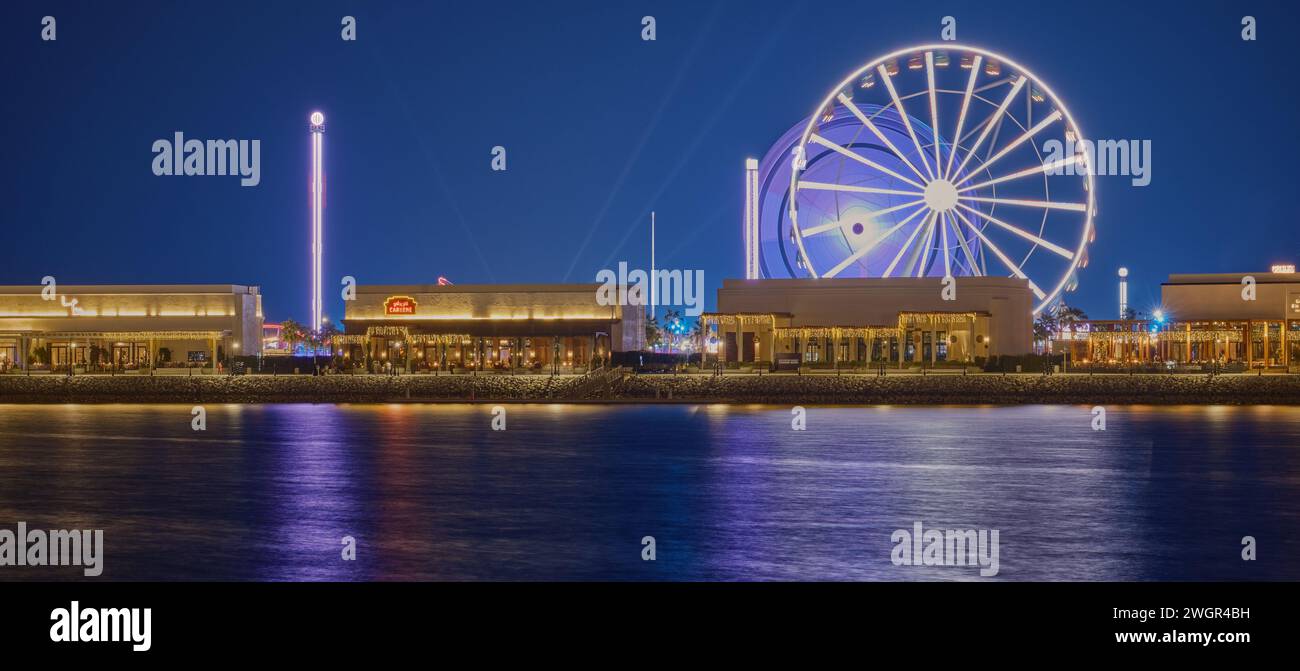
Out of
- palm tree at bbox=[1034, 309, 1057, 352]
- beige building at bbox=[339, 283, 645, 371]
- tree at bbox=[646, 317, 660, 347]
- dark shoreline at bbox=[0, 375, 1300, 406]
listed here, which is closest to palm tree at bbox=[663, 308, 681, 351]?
tree at bbox=[646, 317, 660, 347]

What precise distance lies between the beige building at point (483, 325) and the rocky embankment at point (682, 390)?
24.7 m

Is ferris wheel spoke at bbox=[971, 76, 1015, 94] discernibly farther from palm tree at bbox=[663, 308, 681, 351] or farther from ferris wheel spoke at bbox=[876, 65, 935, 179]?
palm tree at bbox=[663, 308, 681, 351]

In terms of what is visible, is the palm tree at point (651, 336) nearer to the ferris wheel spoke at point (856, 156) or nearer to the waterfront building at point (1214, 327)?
the waterfront building at point (1214, 327)

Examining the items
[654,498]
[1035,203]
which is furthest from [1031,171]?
[654,498]

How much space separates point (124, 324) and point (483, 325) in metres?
25.8

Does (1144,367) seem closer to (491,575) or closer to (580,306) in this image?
(580,306)

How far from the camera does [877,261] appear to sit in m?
71.7

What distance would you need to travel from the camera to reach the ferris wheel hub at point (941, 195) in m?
66.2

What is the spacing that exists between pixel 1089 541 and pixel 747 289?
59925mm

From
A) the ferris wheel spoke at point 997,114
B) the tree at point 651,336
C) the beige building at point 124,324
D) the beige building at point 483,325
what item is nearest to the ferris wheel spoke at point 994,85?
the ferris wheel spoke at point 997,114

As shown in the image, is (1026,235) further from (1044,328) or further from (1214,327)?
(1044,328)

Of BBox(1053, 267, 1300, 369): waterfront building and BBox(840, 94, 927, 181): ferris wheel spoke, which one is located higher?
BBox(840, 94, 927, 181): ferris wheel spoke

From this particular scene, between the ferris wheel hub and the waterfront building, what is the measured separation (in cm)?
1702

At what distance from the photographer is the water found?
13.5 metres
